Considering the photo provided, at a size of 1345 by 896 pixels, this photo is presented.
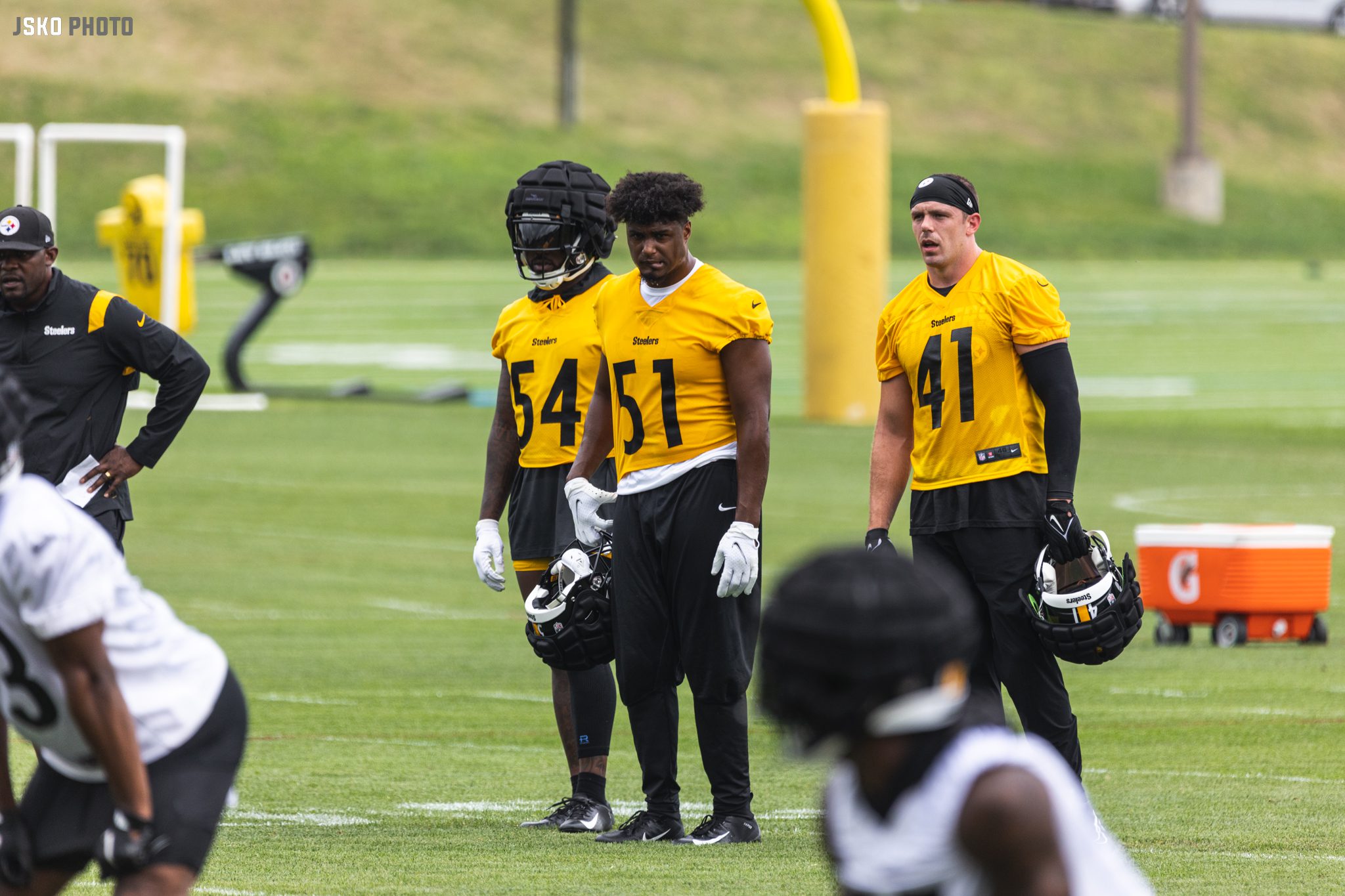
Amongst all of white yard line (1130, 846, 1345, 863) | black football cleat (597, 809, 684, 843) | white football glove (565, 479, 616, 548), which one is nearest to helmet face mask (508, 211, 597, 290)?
white football glove (565, 479, 616, 548)

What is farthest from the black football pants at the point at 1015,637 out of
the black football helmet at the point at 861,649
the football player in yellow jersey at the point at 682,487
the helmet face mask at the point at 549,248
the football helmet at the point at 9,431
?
the black football helmet at the point at 861,649

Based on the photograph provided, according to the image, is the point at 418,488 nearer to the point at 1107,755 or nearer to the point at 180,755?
the point at 1107,755

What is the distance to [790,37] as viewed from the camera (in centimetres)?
7900

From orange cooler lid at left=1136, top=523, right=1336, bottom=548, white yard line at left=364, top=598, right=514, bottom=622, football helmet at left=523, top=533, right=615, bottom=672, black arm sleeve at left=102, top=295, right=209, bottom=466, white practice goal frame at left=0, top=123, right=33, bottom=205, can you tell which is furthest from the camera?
white practice goal frame at left=0, top=123, right=33, bottom=205

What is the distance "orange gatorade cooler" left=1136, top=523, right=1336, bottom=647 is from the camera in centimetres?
1285

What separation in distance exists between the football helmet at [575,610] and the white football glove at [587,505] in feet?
0.18

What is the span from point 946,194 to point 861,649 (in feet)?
13.8

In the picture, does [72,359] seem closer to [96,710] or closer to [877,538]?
[877,538]

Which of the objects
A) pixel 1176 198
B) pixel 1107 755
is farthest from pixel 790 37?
pixel 1107 755

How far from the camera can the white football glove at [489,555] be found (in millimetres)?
8172

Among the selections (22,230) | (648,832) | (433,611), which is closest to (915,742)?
(648,832)

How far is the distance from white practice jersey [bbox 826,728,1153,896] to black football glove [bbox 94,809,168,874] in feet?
4.69

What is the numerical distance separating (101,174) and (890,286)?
22.4m

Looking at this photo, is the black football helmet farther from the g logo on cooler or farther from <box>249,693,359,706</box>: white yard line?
the g logo on cooler
